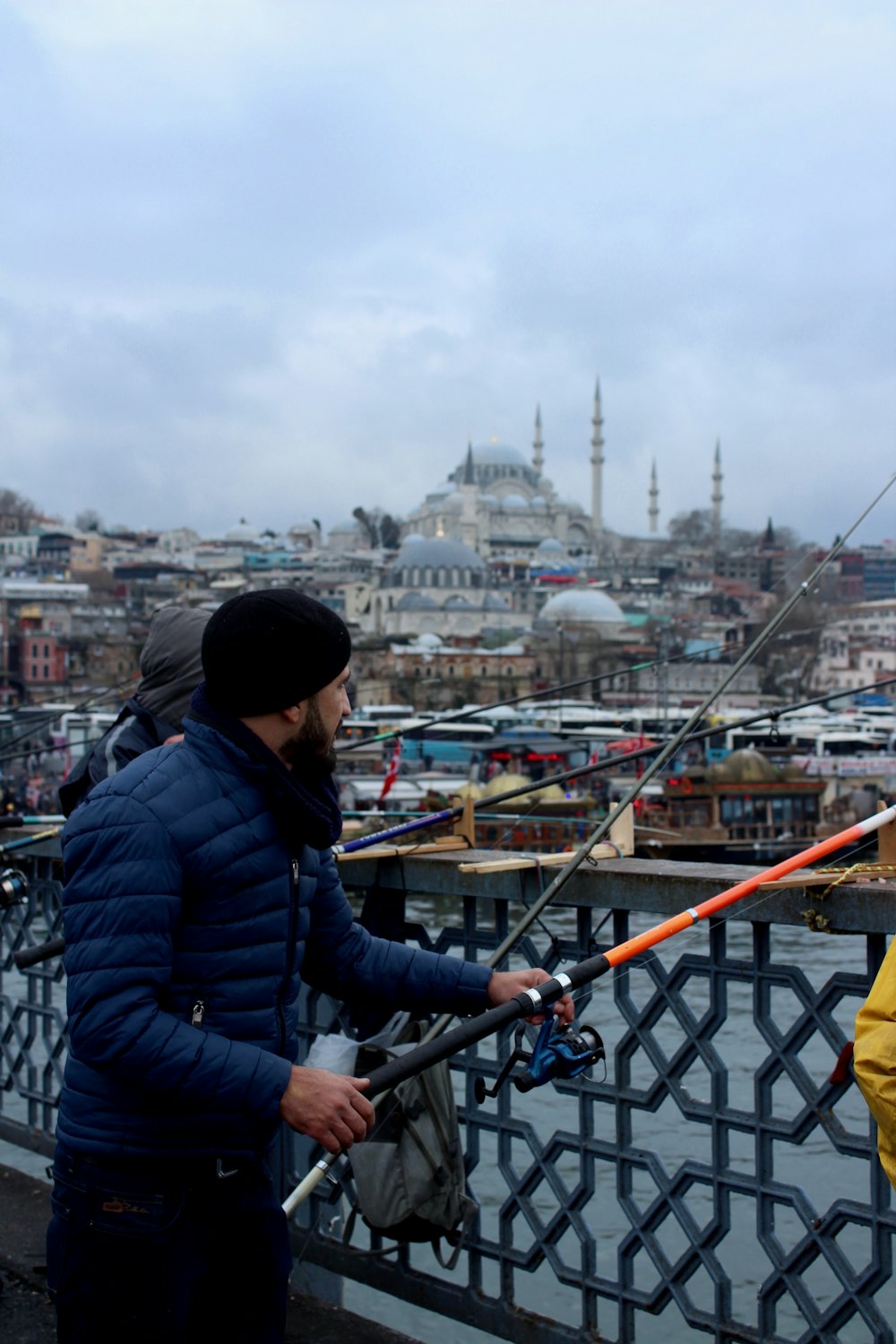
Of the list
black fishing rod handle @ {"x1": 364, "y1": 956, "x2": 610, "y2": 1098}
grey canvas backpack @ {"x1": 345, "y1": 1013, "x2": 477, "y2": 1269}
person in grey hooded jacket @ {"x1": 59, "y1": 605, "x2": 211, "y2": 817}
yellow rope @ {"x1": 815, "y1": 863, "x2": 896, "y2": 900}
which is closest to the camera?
black fishing rod handle @ {"x1": 364, "y1": 956, "x2": 610, "y2": 1098}

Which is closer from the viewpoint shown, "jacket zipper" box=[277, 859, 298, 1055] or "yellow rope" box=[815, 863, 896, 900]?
"jacket zipper" box=[277, 859, 298, 1055]

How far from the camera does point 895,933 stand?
1.70m

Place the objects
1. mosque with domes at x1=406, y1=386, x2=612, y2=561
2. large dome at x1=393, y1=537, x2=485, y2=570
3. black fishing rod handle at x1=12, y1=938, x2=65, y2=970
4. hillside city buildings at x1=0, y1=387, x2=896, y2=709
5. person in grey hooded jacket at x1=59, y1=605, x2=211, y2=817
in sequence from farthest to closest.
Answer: mosque with domes at x1=406, y1=386, x2=612, y2=561, large dome at x1=393, y1=537, x2=485, y2=570, hillside city buildings at x1=0, y1=387, x2=896, y2=709, person in grey hooded jacket at x1=59, y1=605, x2=211, y2=817, black fishing rod handle at x1=12, y1=938, x2=65, y2=970

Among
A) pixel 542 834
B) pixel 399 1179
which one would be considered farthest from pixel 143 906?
pixel 542 834

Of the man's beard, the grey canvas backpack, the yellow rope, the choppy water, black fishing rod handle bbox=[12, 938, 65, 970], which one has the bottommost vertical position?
the choppy water


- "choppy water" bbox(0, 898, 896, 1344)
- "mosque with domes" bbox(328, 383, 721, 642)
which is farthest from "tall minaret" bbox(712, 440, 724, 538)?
"choppy water" bbox(0, 898, 896, 1344)

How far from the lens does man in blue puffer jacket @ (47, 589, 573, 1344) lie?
1.46m

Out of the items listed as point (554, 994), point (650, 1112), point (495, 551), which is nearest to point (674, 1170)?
point (650, 1112)

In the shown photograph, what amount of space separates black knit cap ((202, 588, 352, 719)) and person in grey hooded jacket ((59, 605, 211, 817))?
72 cm

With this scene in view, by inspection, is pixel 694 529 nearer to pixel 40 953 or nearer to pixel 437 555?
pixel 437 555

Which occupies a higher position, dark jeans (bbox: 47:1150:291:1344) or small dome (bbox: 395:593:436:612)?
small dome (bbox: 395:593:436:612)

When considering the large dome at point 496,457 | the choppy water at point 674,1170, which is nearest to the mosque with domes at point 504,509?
Result: the large dome at point 496,457

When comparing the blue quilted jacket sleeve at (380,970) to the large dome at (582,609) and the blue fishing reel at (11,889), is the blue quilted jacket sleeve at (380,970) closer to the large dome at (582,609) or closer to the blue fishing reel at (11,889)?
the blue fishing reel at (11,889)

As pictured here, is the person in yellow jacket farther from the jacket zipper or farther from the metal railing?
the jacket zipper
